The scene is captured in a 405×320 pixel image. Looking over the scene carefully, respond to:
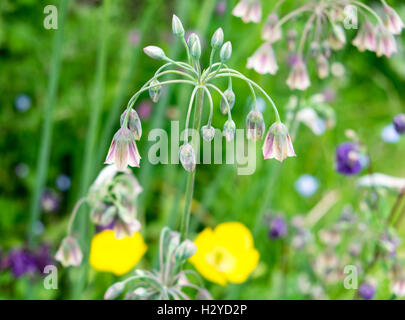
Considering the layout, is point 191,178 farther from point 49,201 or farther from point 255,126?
point 49,201

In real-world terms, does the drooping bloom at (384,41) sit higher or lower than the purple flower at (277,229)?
higher

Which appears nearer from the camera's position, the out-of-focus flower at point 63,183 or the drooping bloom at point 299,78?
the drooping bloom at point 299,78

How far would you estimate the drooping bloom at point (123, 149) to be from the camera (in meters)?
0.82

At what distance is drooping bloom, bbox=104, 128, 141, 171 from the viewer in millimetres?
818

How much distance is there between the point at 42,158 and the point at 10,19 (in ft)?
4.12

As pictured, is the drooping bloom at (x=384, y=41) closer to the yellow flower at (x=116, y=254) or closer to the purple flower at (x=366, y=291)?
the purple flower at (x=366, y=291)

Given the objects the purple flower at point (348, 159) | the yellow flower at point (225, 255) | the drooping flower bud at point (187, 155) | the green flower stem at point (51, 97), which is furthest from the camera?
the yellow flower at point (225, 255)

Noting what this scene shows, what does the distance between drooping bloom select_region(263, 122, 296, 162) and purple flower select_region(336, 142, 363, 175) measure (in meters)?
0.54

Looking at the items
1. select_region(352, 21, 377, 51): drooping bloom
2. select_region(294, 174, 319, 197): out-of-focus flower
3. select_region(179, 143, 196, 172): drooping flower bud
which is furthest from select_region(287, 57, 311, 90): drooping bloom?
select_region(294, 174, 319, 197): out-of-focus flower

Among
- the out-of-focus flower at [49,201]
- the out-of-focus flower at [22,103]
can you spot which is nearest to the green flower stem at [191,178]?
the out-of-focus flower at [49,201]

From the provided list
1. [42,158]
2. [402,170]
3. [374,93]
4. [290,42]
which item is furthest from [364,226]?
[374,93]

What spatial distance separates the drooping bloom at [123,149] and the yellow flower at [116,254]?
28.0 inches

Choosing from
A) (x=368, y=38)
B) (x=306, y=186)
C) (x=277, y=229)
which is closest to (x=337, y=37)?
(x=368, y=38)

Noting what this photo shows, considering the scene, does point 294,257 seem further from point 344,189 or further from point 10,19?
point 10,19
